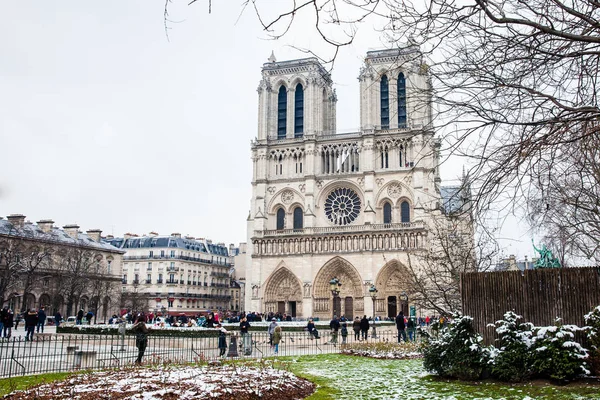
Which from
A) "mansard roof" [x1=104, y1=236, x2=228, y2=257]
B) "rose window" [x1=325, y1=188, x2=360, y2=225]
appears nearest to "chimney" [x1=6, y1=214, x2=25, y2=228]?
"mansard roof" [x1=104, y1=236, x2=228, y2=257]

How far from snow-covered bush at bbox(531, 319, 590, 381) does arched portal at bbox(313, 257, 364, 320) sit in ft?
115

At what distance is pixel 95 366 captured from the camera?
14.3 m

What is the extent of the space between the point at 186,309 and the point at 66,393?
53.8 metres

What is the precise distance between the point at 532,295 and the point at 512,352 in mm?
1429

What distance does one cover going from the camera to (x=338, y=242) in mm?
46312

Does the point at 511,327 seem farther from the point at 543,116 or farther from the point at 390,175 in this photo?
the point at 390,175

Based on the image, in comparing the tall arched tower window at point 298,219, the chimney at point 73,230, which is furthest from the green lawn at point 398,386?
the chimney at point 73,230

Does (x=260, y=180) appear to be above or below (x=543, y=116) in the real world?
above

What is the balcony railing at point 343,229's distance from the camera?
44.4m

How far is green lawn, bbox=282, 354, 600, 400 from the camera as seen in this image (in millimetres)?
9102

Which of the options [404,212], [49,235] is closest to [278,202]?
[404,212]

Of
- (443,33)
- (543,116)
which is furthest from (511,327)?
(443,33)

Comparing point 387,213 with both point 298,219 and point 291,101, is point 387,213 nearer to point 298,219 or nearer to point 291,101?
point 298,219

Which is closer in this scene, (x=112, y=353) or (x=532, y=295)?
(x=532, y=295)
